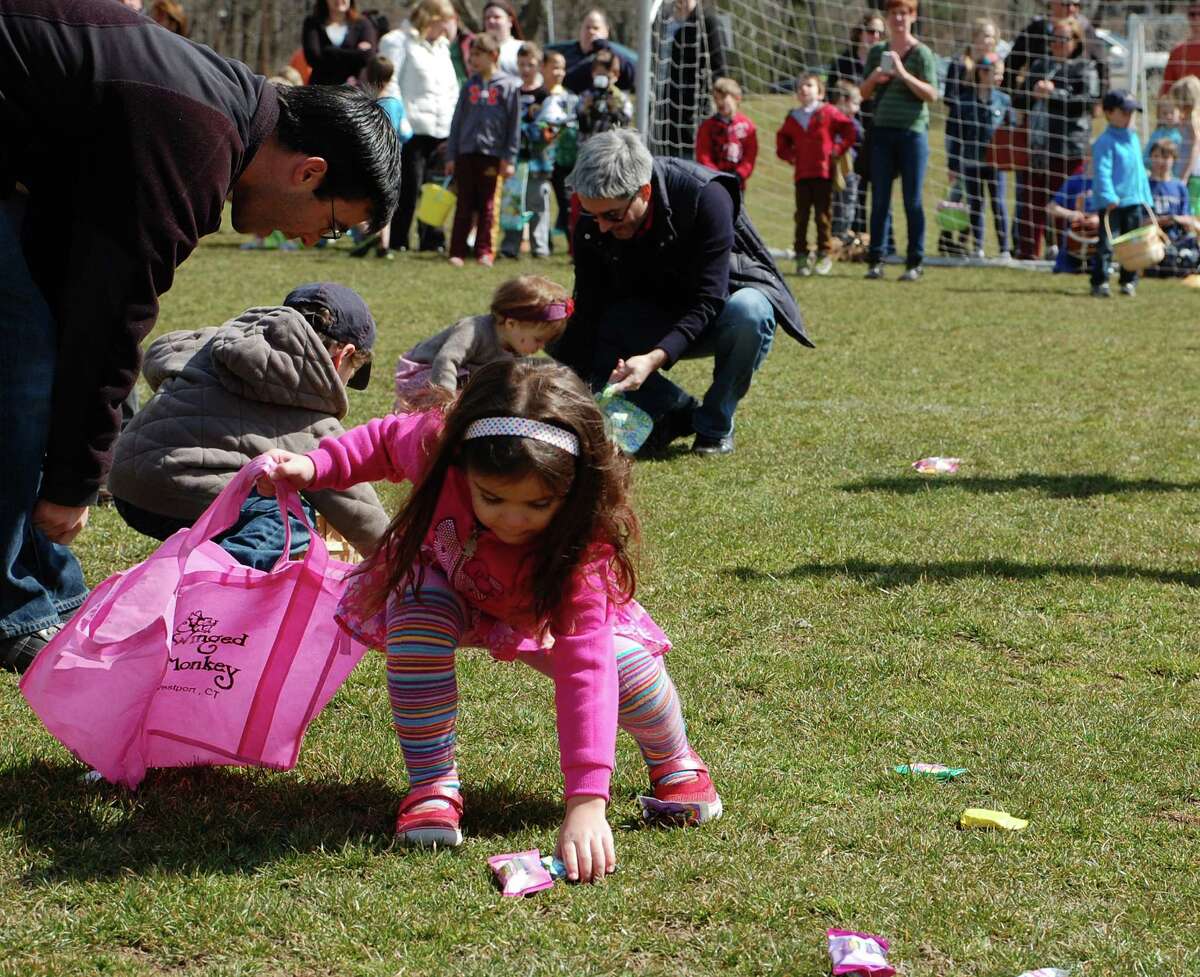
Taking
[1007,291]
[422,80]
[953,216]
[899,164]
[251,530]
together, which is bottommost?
[1007,291]

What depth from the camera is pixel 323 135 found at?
2797 mm

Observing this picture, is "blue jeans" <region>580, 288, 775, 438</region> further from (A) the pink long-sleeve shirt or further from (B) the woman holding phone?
(B) the woman holding phone

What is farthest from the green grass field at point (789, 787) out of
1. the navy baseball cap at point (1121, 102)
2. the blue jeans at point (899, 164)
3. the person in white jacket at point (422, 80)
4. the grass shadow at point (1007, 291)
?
the person in white jacket at point (422, 80)

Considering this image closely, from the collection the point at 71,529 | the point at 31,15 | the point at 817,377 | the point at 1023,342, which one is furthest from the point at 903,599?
the point at 1023,342

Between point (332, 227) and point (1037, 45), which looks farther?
point (1037, 45)

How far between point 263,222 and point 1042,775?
1938 millimetres

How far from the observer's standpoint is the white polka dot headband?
2613mm

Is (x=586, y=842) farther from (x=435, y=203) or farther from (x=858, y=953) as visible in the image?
(x=435, y=203)

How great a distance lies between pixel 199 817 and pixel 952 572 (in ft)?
8.42

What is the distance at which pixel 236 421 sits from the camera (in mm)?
3848

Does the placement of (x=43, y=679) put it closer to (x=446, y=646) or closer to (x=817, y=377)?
(x=446, y=646)

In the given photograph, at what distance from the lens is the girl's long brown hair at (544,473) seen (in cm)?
263

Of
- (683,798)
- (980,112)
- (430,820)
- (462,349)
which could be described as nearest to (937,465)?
(462,349)

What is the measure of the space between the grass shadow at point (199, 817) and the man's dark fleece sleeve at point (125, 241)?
672 millimetres
